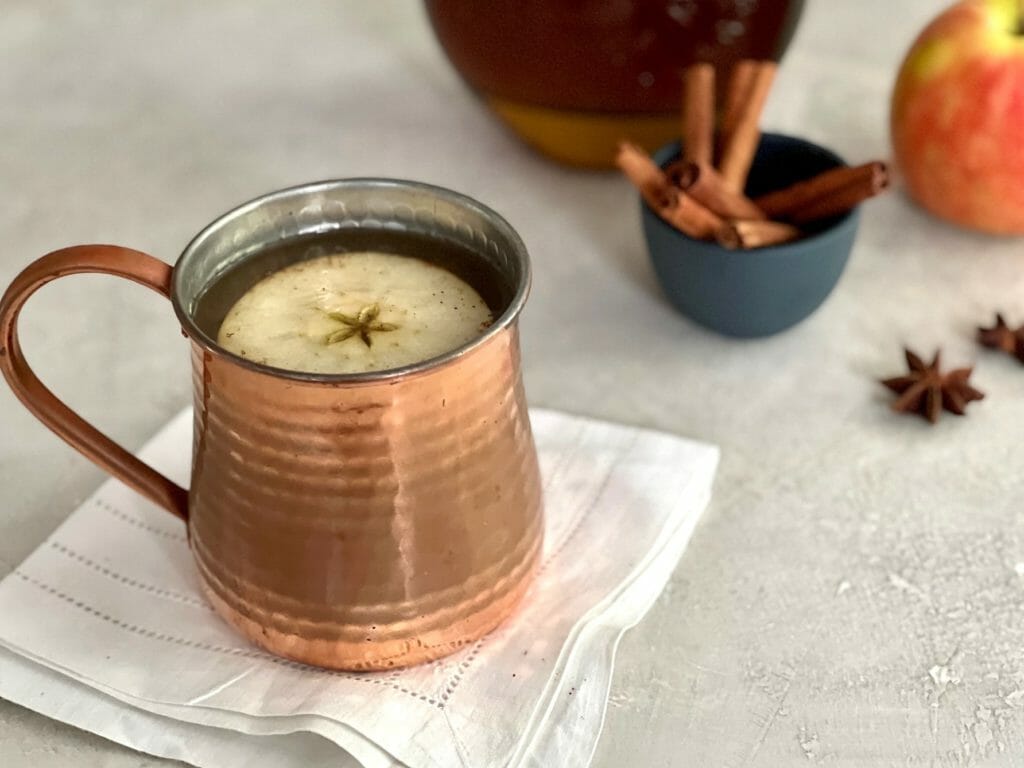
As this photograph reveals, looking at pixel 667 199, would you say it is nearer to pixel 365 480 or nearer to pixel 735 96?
pixel 735 96

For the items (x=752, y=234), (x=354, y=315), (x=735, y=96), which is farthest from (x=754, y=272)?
(x=354, y=315)

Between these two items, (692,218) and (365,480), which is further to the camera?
(692,218)

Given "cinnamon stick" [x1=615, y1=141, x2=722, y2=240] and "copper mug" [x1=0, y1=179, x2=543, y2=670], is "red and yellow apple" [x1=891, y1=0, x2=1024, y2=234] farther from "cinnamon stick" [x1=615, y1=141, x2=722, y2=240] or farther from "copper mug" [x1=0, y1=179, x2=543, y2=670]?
"copper mug" [x1=0, y1=179, x2=543, y2=670]

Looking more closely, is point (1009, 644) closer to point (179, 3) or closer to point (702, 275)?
point (702, 275)

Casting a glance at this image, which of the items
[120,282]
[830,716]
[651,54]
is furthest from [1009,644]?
[120,282]

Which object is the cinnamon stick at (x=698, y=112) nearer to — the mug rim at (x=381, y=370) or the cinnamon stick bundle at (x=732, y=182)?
the cinnamon stick bundle at (x=732, y=182)

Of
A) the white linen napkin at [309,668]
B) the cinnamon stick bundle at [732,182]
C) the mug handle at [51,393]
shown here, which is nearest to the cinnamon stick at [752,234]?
the cinnamon stick bundle at [732,182]
